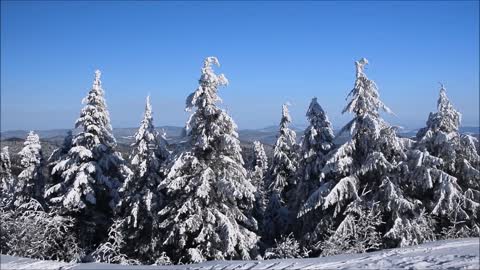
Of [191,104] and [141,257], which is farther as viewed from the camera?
[141,257]

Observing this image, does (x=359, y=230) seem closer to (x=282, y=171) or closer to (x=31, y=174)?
(x=282, y=171)

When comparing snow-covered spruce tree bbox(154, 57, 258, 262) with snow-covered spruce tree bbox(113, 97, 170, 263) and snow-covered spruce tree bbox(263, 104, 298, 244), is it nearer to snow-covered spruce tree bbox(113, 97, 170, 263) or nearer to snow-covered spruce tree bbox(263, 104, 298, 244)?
snow-covered spruce tree bbox(113, 97, 170, 263)

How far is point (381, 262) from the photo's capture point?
921cm

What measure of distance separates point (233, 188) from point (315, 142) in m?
6.12

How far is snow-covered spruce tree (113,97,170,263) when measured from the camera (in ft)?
70.7

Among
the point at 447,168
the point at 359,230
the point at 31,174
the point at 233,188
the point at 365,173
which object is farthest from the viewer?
the point at 31,174

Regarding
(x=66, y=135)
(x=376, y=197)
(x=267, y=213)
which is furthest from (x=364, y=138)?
(x=66, y=135)

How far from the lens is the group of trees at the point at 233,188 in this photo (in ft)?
61.1

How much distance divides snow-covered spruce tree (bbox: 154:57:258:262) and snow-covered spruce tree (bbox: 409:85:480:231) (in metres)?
7.71

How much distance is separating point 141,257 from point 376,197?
37.6 ft

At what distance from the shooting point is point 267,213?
29500 millimetres

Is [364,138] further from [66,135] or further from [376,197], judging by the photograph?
[66,135]

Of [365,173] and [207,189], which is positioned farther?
[365,173]

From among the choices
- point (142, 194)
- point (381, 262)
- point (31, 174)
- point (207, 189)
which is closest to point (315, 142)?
point (207, 189)
